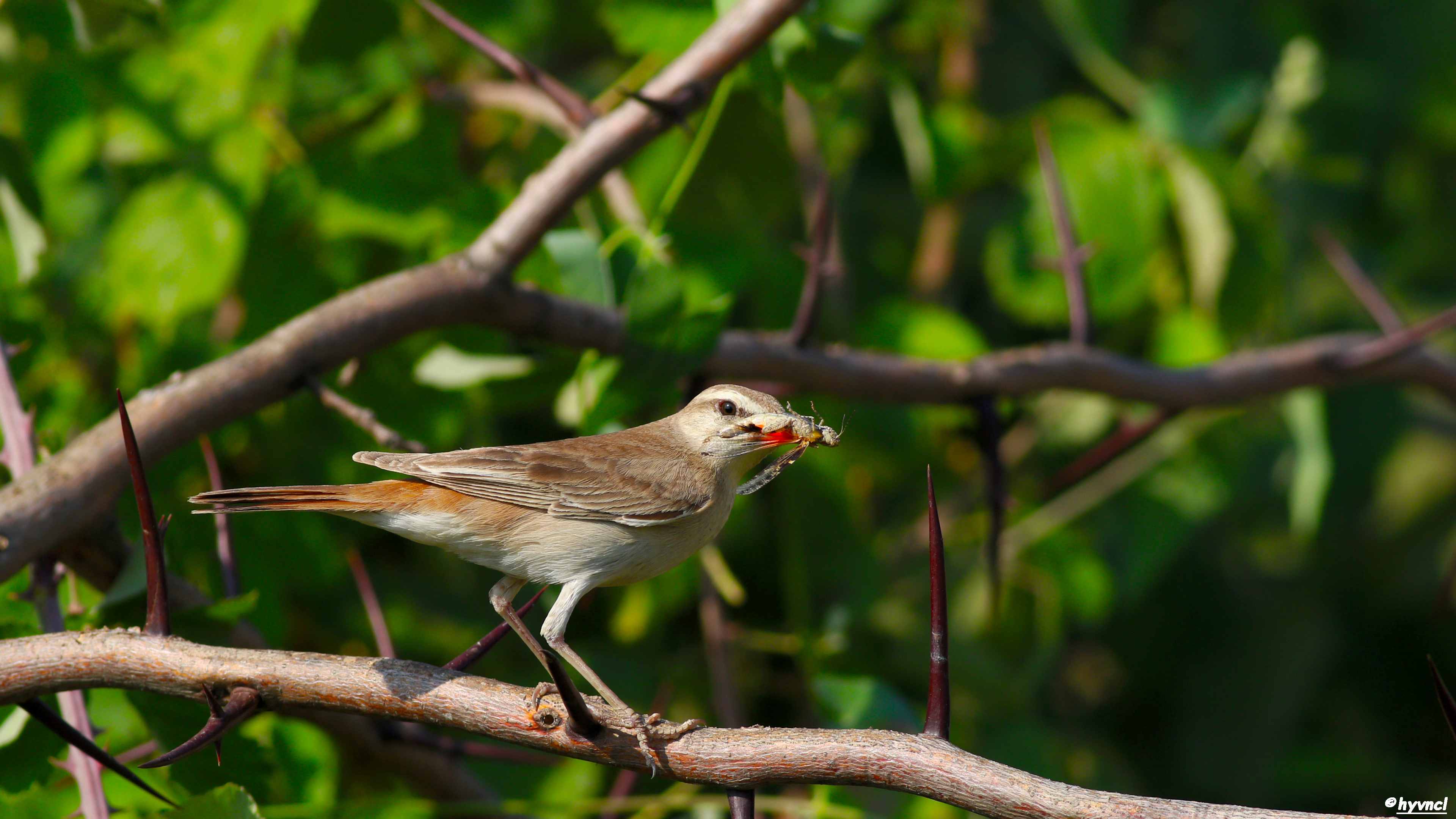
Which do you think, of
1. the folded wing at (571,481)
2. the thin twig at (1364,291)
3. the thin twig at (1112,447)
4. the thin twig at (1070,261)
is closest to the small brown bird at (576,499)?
the folded wing at (571,481)

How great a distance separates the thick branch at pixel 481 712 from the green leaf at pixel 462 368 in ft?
4.22

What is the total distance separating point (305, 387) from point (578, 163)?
731mm

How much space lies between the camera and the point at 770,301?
3.40 meters

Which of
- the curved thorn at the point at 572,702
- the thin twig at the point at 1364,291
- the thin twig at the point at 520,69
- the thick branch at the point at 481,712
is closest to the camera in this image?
the curved thorn at the point at 572,702

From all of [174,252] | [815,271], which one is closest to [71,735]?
[815,271]

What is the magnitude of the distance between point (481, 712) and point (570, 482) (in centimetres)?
36

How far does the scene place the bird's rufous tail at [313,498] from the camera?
1.45 metres

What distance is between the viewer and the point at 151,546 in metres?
1.40

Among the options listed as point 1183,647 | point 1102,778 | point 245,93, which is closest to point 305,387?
point 245,93

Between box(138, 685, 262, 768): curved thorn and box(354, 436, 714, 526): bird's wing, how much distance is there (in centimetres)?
37

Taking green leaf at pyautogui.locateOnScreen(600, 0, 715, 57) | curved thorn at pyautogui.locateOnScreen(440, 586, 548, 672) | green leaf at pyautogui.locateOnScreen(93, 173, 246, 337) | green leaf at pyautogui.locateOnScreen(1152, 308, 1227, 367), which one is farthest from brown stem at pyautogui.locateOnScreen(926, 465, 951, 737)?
green leaf at pyautogui.locateOnScreen(1152, 308, 1227, 367)

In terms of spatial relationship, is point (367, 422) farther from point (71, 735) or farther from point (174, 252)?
point (174, 252)

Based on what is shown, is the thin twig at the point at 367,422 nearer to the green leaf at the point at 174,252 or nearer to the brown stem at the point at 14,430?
the brown stem at the point at 14,430

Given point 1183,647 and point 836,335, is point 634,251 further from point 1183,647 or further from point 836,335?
point 1183,647
